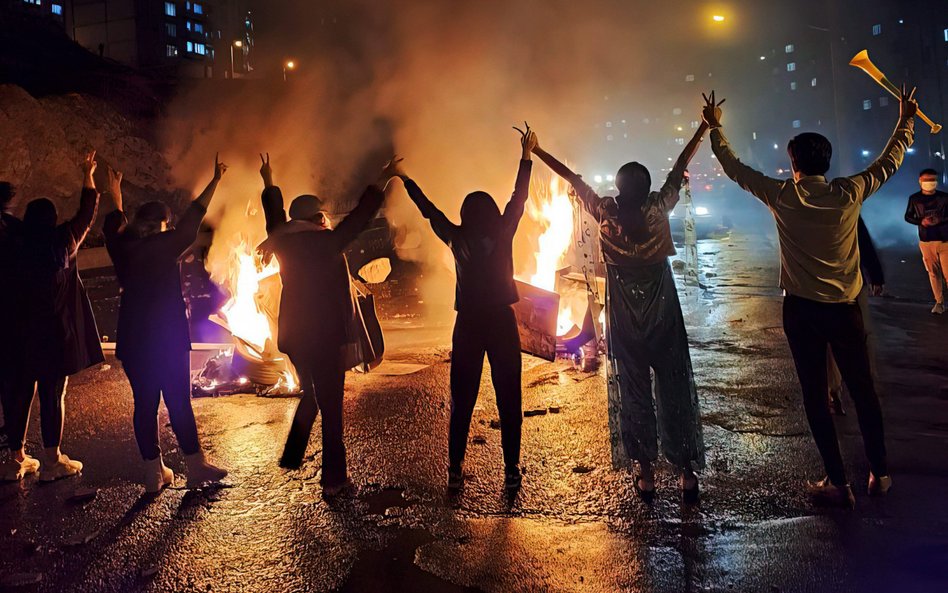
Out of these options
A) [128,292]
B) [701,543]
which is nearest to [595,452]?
[701,543]

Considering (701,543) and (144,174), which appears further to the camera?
(144,174)

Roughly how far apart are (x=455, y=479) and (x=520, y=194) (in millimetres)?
1687

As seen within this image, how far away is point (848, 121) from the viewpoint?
4628 cm

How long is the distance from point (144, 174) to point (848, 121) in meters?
46.5

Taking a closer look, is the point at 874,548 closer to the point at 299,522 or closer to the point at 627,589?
the point at 627,589

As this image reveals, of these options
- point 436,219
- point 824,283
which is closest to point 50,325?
point 436,219

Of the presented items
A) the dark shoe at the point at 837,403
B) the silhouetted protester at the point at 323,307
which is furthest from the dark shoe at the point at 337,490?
the dark shoe at the point at 837,403

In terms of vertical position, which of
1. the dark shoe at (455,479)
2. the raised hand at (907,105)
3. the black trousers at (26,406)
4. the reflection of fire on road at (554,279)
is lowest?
the dark shoe at (455,479)

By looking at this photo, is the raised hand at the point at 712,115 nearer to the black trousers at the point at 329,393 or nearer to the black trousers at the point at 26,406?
the black trousers at the point at 329,393

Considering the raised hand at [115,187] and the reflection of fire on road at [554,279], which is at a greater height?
the raised hand at [115,187]

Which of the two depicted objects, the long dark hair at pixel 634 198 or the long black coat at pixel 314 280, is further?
the long black coat at pixel 314 280

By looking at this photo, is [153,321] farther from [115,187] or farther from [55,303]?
[115,187]

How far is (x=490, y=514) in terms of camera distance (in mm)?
3340

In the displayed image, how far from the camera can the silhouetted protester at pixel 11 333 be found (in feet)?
12.7
